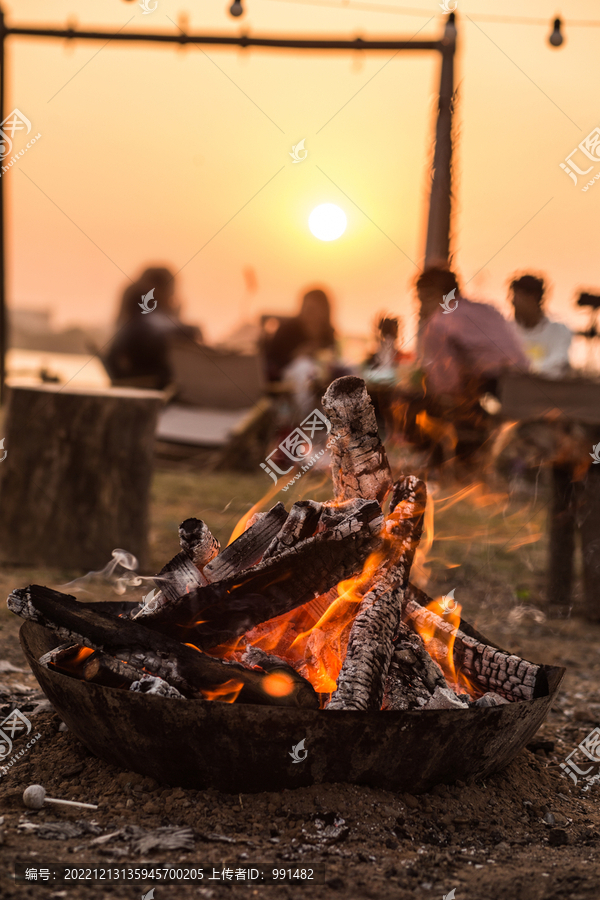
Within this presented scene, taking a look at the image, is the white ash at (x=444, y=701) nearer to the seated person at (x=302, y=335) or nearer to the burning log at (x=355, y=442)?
the burning log at (x=355, y=442)

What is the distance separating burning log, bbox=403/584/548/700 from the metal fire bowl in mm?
240

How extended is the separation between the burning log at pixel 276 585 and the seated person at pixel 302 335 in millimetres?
7588

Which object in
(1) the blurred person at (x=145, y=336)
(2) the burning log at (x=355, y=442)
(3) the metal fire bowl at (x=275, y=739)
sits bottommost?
(3) the metal fire bowl at (x=275, y=739)

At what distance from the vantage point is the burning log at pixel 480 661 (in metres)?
2.53

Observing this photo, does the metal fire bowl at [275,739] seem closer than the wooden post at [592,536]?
Yes

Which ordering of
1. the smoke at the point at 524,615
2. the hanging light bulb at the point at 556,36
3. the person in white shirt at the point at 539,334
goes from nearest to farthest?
1. the smoke at the point at 524,615
2. the person in white shirt at the point at 539,334
3. the hanging light bulb at the point at 556,36

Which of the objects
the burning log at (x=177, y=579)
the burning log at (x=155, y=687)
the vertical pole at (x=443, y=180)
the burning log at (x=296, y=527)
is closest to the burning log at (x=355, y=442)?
the burning log at (x=296, y=527)

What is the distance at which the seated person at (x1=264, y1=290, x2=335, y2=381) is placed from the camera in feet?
32.9

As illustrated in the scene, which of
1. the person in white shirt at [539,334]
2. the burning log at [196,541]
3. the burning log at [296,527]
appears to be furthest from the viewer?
the person in white shirt at [539,334]

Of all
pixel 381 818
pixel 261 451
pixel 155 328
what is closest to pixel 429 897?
pixel 381 818

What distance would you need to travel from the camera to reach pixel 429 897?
72.2 inches

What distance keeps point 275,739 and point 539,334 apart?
5.06 metres

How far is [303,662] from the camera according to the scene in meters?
2.51

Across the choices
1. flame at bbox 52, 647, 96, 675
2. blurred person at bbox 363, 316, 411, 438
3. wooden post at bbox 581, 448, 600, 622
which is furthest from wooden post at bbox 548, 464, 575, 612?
flame at bbox 52, 647, 96, 675
